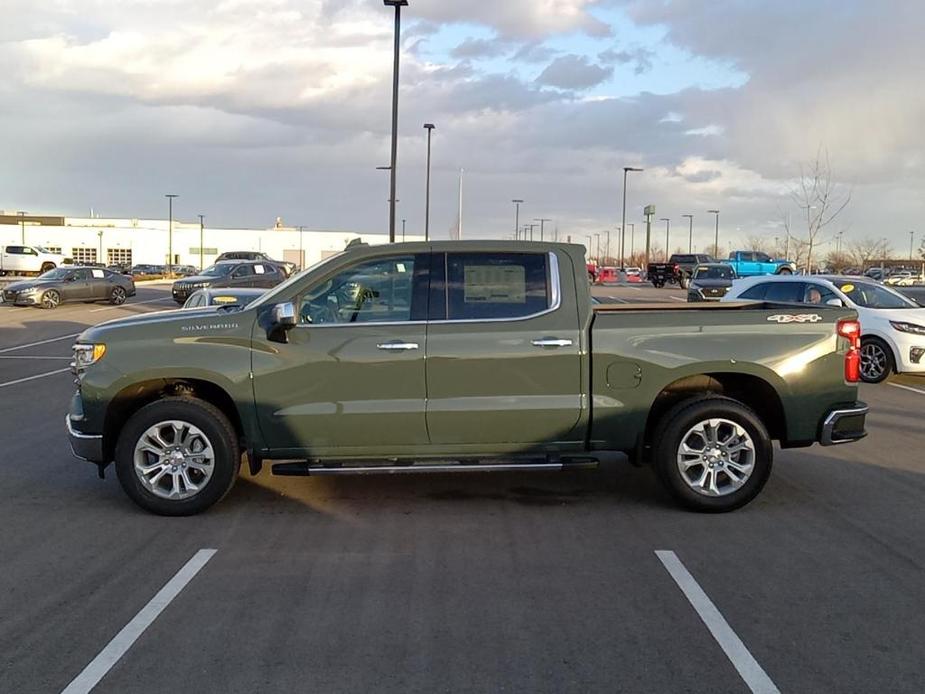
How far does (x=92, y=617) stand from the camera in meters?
4.59

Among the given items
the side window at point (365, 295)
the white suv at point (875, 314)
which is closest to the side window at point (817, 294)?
the white suv at point (875, 314)

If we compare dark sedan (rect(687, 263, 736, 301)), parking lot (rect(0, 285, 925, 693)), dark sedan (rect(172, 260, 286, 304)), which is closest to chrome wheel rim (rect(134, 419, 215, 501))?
parking lot (rect(0, 285, 925, 693))

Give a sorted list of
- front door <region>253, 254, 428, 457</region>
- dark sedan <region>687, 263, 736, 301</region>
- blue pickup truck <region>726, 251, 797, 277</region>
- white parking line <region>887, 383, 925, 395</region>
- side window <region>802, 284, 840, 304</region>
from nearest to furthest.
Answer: front door <region>253, 254, 428, 457</region>
white parking line <region>887, 383, 925, 395</region>
side window <region>802, 284, 840, 304</region>
dark sedan <region>687, 263, 736, 301</region>
blue pickup truck <region>726, 251, 797, 277</region>

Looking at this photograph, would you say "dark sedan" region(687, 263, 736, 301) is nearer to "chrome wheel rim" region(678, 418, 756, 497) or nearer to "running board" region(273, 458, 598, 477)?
"chrome wheel rim" region(678, 418, 756, 497)

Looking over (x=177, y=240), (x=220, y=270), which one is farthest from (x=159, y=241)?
(x=220, y=270)

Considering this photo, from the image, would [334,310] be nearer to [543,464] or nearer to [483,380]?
[483,380]

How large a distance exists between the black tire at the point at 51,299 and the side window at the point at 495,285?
2819cm

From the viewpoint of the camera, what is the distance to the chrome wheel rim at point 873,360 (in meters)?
13.5

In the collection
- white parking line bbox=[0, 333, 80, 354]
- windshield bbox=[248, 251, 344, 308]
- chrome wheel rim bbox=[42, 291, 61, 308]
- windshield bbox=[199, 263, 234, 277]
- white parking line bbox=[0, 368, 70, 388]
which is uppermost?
windshield bbox=[199, 263, 234, 277]

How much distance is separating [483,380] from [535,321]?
58 cm

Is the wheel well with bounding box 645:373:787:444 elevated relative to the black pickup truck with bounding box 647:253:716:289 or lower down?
lower down

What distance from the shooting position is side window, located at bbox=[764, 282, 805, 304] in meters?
14.2

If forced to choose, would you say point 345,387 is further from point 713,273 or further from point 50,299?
point 713,273

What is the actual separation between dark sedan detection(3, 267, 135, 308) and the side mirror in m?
27.4
